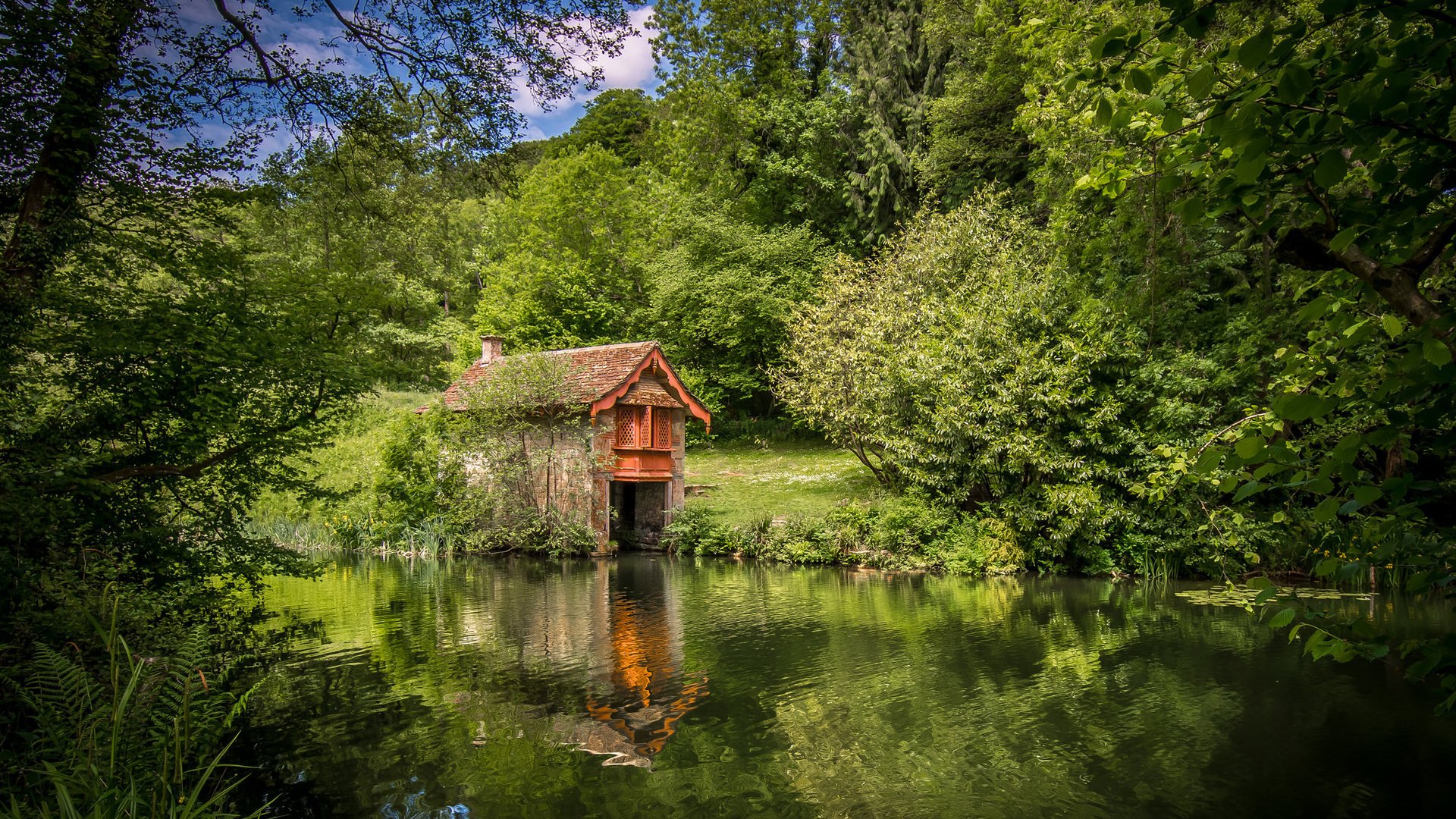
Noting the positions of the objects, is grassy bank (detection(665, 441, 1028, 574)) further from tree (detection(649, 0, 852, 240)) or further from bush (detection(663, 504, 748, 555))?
tree (detection(649, 0, 852, 240))

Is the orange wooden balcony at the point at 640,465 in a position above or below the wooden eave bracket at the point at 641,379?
below

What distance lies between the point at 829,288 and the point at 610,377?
25.4 ft

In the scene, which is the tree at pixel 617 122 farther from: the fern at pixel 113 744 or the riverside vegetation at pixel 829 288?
the fern at pixel 113 744

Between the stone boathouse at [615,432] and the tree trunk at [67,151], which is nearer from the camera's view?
the tree trunk at [67,151]

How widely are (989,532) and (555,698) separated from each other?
12086 millimetres

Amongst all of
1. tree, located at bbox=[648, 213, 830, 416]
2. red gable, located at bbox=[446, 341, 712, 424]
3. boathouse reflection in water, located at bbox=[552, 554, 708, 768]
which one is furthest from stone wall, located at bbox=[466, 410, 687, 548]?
tree, located at bbox=[648, 213, 830, 416]

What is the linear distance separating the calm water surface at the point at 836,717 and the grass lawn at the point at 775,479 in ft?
29.3

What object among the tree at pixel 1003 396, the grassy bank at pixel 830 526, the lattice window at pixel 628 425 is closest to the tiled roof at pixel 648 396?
the lattice window at pixel 628 425

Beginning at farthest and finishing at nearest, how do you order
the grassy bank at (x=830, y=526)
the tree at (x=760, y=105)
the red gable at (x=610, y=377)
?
the tree at (x=760, y=105) < the red gable at (x=610, y=377) < the grassy bank at (x=830, y=526)

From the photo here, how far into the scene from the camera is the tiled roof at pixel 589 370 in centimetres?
2228

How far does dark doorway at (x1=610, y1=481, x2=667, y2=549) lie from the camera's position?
945 inches

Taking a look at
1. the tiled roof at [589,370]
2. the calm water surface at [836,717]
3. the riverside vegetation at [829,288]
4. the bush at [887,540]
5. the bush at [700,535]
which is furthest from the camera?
the tiled roof at [589,370]

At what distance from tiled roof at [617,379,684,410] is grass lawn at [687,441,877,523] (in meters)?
3.00

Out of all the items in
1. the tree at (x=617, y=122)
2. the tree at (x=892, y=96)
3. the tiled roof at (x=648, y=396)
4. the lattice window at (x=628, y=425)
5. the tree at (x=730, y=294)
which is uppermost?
the tree at (x=617, y=122)
